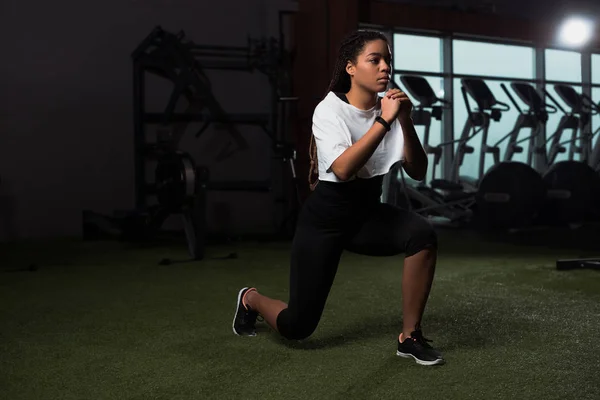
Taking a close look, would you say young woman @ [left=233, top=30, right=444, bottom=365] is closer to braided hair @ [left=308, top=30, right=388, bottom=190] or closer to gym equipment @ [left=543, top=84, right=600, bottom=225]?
braided hair @ [left=308, top=30, right=388, bottom=190]

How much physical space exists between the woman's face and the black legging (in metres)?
0.28

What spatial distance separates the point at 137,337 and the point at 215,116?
3.95 meters

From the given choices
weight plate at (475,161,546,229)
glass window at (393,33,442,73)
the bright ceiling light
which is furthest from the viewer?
glass window at (393,33,442,73)

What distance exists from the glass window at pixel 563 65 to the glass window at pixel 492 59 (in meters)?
0.30

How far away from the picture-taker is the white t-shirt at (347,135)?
193 centimetres

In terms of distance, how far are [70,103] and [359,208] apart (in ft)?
16.9

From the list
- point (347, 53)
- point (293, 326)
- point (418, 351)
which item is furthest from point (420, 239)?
point (347, 53)

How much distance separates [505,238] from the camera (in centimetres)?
579

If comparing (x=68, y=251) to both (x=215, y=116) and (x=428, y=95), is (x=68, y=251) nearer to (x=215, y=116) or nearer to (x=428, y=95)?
(x=215, y=116)

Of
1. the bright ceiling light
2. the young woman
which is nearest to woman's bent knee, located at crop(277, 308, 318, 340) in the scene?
the young woman

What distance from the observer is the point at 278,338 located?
2379 millimetres

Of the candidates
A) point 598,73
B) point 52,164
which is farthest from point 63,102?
point 598,73

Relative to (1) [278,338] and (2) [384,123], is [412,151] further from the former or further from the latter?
(1) [278,338]

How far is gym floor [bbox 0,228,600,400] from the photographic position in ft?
6.01
